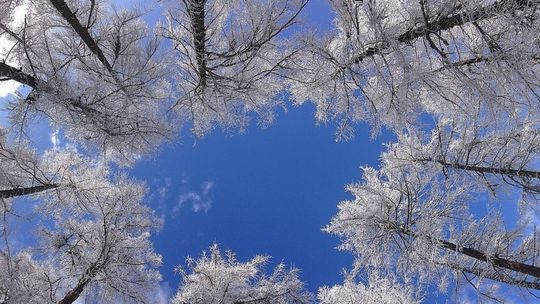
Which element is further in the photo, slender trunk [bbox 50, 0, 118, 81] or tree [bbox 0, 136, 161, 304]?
tree [bbox 0, 136, 161, 304]

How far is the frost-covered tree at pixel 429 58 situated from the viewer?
491cm

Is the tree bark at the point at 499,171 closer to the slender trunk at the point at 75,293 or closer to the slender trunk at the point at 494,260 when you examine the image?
the slender trunk at the point at 494,260

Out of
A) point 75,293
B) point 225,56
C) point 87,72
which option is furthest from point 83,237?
point 225,56

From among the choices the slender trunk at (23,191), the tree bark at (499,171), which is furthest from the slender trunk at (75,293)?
the tree bark at (499,171)

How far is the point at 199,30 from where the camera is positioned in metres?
6.14

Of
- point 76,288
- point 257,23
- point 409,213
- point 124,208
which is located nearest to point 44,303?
point 76,288

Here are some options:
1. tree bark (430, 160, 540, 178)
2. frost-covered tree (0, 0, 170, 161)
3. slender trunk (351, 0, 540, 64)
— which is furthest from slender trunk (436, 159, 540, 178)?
frost-covered tree (0, 0, 170, 161)

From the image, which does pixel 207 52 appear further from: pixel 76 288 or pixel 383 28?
pixel 76 288

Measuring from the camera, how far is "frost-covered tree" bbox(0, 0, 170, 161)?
6.42 meters

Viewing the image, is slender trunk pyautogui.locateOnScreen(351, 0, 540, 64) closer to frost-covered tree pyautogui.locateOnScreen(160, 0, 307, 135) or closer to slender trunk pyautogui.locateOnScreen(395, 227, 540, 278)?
frost-covered tree pyautogui.locateOnScreen(160, 0, 307, 135)

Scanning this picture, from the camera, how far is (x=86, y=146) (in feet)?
26.6

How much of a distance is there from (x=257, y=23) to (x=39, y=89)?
A: 11.0ft

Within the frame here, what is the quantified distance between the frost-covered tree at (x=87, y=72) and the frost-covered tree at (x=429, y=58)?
8.89 feet

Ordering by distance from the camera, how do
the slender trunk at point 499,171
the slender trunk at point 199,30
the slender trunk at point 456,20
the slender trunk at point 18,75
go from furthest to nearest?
the slender trunk at point 499,171, the slender trunk at point 18,75, the slender trunk at point 199,30, the slender trunk at point 456,20
